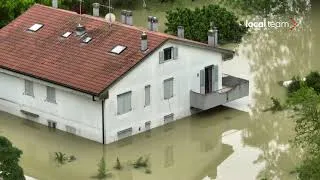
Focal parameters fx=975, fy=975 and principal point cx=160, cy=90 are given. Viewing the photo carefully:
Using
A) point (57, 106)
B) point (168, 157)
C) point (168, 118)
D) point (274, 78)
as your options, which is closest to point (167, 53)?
point (168, 118)

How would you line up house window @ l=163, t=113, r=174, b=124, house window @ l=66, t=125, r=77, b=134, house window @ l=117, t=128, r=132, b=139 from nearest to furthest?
house window @ l=117, t=128, r=132, b=139 → house window @ l=66, t=125, r=77, b=134 → house window @ l=163, t=113, r=174, b=124

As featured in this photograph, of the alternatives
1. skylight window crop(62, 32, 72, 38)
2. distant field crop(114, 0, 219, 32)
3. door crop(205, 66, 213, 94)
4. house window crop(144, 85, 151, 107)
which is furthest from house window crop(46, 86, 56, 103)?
distant field crop(114, 0, 219, 32)

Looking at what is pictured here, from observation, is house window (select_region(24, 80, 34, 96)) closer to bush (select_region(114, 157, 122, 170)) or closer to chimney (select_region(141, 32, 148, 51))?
chimney (select_region(141, 32, 148, 51))

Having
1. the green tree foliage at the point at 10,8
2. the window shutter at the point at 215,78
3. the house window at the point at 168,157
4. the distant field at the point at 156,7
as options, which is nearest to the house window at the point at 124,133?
the house window at the point at 168,157

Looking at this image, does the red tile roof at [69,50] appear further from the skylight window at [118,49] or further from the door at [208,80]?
the door at [208,80]

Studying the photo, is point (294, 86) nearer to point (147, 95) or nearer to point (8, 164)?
point (147, 95)

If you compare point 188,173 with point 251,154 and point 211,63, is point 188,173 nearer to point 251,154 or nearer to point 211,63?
point 251,154

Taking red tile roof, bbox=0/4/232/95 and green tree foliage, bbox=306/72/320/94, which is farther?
green tree foliage, bbox=306/72/320/94
